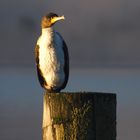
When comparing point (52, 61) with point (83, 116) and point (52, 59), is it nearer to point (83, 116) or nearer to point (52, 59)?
point (52, 59)

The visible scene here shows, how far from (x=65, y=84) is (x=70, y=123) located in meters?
3.93

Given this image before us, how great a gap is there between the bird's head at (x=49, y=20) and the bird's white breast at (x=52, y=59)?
0.46 m

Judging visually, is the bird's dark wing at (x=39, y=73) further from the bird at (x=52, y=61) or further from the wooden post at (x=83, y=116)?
the wooden post at (x=83, y=116)

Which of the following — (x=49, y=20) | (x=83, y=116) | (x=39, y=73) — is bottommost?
(x=83, y=116)

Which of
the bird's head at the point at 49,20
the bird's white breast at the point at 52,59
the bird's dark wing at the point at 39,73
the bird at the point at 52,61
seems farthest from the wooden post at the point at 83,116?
the bird's head at the point at 49,20

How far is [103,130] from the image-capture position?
4141 mm

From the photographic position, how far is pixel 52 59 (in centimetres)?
780

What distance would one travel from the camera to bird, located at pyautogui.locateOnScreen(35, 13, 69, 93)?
25.7 feet

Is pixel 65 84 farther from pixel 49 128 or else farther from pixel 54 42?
pixel 49 128

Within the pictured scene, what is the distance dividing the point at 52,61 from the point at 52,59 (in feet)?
0.11

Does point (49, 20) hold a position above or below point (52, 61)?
above

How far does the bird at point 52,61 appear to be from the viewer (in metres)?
7.84

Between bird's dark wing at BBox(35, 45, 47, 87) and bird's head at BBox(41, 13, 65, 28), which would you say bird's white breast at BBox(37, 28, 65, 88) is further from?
bird's head at BBox(41, 13, 65, 28)

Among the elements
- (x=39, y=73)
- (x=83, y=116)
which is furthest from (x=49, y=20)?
(x=83, y=116)
